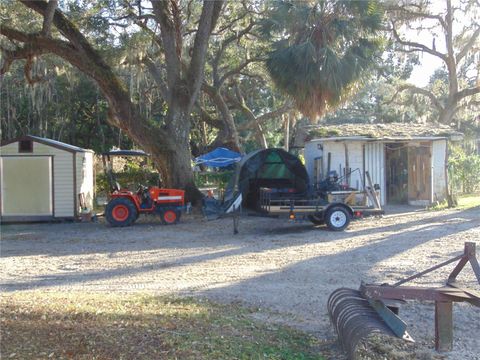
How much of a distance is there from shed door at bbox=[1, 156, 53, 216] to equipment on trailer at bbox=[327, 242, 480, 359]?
14.1 m

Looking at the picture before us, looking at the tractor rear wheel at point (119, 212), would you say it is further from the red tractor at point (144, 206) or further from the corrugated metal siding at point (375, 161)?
the corrugated metal siding at point (375, 161)

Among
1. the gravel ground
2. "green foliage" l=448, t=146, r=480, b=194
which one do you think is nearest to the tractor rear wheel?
the gravel ground

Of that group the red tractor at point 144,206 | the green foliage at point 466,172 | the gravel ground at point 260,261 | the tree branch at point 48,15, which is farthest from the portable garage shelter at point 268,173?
the green foliage at point 466,172

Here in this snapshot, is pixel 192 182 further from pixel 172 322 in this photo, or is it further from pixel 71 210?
pixel 172 322

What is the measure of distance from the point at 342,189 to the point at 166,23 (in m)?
7.47

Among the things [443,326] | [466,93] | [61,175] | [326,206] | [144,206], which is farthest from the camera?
[466,93]

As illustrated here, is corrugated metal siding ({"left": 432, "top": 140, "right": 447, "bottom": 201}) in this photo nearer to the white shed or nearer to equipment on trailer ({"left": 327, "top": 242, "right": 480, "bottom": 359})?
the white shed

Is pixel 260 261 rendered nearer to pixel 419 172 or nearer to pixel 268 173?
pixel 268 173

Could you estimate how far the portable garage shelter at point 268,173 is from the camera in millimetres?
17062

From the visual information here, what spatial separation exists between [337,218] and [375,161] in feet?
18.6

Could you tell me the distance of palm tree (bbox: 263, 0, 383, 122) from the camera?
16641mm

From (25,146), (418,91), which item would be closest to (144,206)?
(25,146)

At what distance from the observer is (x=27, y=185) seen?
58.7 ft

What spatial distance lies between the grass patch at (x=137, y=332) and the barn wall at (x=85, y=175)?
11443 millimetres
